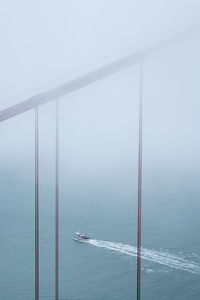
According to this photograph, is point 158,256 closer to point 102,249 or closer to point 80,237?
point 102,249

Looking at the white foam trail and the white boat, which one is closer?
the white boat

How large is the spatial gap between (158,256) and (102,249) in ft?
16.2

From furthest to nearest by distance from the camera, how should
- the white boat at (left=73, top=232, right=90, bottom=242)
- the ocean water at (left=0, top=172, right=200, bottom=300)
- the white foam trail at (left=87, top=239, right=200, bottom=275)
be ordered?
the white foam trail at (left=87, top=239, right=200, bottom=275)
the white boat at (left=73, top=232, right=90, bottom=242)
the ocean water at (left=0, top=172, right=200, bottom=300)

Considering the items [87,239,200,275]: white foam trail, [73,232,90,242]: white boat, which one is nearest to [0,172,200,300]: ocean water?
[87,239,200,275]: white foam trail

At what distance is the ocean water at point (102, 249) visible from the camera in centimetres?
2372

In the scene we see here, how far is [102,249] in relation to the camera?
91.1 feet

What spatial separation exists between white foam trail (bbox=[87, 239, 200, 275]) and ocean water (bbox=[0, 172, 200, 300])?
0.08 m

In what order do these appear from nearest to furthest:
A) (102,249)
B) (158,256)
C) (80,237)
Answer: (102,249), (80,237), (158,256)

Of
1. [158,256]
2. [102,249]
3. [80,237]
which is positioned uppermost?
[80,237]

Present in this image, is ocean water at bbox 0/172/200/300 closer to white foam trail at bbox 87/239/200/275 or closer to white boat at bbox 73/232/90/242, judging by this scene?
white foam trail at bbox 87/239/200/275

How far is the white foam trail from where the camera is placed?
92.9 ft

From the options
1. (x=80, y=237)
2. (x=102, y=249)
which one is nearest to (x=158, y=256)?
(x=102, y=249)

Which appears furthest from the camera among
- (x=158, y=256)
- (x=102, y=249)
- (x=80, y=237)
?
(x=158, y=256)

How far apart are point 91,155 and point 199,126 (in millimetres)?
16383
